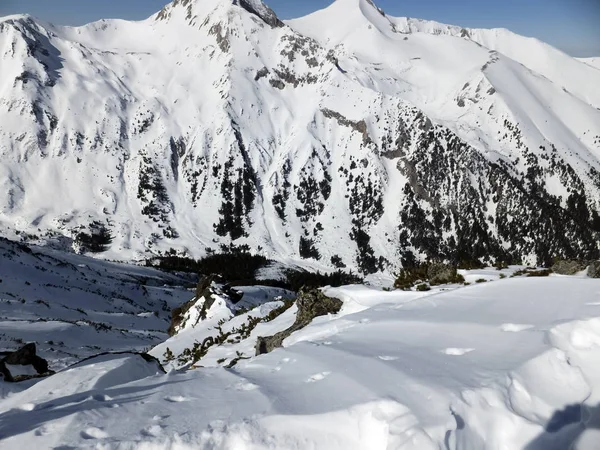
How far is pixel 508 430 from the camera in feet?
17.1

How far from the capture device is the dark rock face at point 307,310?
1155 cm

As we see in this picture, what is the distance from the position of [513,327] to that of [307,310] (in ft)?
19.8

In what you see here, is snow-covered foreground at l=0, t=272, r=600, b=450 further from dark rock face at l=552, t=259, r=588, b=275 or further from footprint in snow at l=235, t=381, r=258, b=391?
dark rock face at l=552, t=259, r=588, b=275

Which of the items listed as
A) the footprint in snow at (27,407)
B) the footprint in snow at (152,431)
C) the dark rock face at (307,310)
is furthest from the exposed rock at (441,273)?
the footprint in snow at (27,407)

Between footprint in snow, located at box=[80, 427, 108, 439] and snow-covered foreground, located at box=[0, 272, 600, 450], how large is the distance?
0.01m

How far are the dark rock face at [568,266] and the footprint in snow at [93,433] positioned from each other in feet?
44.4

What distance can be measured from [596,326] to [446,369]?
283 cm

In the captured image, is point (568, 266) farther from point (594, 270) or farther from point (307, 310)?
point (307, 310)

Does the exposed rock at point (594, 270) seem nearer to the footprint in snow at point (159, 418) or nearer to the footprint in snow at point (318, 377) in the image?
the footprint in snow at point (318, 377)

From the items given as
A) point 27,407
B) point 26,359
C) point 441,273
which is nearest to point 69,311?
point 26,359

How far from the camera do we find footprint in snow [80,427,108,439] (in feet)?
16.7

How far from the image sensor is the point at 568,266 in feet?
45.6

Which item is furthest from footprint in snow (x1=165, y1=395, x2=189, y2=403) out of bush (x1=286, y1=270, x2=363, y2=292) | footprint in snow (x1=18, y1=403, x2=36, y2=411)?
bush (x1=286, y1=270, x2=363, y2=292)

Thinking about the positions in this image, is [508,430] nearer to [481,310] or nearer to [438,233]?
[481,310]
